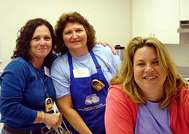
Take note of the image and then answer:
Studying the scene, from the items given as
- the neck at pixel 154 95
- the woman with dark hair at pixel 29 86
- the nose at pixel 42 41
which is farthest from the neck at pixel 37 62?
the neck at pixel 154 95

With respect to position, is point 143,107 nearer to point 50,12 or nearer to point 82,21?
point 82,21

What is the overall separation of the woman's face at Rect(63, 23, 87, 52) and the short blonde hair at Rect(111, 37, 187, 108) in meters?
0.45

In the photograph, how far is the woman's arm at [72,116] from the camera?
5.85 ft

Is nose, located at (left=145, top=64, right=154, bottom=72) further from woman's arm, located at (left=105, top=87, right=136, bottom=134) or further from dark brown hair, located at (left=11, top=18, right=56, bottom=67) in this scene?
dark brown hair, located at (left=11, top=18, right=56, bottom=67)

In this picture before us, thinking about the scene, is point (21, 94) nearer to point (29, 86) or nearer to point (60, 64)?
point (29, 86)

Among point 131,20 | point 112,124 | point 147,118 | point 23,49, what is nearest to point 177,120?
point 147,118

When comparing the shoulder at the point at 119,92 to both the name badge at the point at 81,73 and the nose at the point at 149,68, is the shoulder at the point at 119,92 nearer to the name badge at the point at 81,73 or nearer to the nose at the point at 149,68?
the nose at the point at 149,68

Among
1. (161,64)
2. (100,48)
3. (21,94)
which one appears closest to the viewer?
(161,64)

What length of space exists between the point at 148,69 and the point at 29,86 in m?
0.70

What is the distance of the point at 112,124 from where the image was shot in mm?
1381

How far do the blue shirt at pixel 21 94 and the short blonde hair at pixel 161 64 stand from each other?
1.63ft

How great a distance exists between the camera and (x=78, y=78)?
181cm

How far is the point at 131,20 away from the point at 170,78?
2.65m

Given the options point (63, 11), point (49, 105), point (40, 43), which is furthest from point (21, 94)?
point (63, 11)
